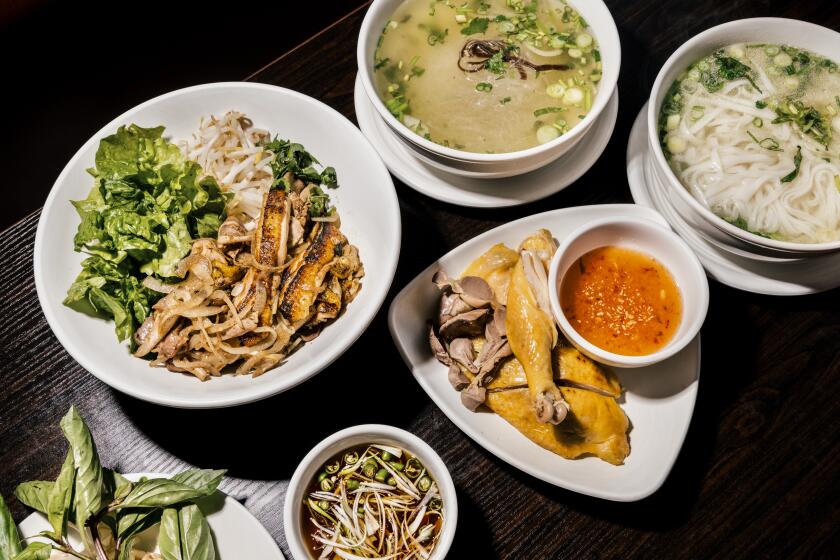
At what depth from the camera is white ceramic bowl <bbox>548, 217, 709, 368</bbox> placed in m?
2.07

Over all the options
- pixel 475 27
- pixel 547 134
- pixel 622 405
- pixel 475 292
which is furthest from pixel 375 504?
pixel 475 27

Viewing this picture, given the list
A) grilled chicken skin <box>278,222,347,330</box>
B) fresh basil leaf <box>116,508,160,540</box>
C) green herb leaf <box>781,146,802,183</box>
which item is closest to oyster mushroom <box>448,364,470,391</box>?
grilled chicken skin <box>278,222,347,330</box>

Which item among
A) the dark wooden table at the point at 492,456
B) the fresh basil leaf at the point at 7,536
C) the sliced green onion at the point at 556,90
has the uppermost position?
the sliced green onion at the point at 556,90

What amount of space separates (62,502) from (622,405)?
168cm

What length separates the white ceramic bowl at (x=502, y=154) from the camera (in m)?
2.07

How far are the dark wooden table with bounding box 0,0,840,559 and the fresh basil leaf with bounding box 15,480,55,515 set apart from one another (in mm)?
212

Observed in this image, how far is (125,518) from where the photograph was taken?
210cm

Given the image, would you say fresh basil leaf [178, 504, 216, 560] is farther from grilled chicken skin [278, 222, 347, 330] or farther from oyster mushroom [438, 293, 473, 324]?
oyster mushroom [438, 293, 473, 324]

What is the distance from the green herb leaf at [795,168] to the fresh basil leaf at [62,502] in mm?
2308

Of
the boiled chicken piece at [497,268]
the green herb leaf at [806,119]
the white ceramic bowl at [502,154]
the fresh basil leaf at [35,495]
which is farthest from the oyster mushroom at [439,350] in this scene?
the green herb leaf at [806,119]

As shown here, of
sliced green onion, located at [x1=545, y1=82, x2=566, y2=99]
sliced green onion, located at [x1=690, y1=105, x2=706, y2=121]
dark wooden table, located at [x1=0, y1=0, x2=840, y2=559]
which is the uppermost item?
sliced green onion, located at [x1=545, y1=82, x2=566, y2=99]

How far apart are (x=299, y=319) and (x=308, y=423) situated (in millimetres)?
404

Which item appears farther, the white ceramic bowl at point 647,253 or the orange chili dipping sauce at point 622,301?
the orange chili dipping sauce at point 622,301

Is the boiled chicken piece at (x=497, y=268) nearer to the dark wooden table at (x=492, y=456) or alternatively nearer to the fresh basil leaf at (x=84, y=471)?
the dark wooden table at (x=492, y=456)
